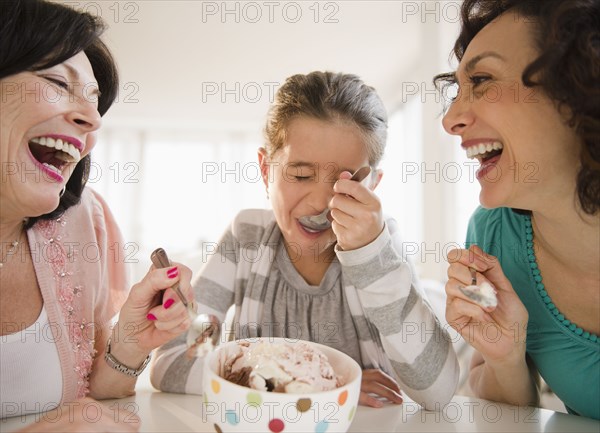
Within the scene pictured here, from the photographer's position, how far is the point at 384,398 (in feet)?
2.85

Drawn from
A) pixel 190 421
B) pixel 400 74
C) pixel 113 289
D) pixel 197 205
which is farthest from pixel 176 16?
pixel 197 205

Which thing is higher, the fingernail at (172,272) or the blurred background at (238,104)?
the blurred background at (238,104)

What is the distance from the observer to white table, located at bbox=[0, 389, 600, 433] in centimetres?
71

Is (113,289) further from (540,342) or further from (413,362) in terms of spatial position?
(540,342)

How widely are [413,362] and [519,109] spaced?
50 cm

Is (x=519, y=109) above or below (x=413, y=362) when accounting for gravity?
above

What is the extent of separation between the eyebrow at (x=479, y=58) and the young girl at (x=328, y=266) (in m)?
0.27

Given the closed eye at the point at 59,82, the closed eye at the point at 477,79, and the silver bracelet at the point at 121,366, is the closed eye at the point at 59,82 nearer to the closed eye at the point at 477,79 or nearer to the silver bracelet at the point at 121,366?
the silver bracelet at the point at 121,366

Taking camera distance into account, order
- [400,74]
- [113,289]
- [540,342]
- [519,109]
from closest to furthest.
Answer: [519,109], [540,342], [113,289], [400,74]

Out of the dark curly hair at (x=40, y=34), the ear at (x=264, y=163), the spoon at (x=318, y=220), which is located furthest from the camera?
the ear at (x=264, y=163)

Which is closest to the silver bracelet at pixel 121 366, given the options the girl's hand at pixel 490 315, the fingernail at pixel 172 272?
the fingernail at pixel 172 272

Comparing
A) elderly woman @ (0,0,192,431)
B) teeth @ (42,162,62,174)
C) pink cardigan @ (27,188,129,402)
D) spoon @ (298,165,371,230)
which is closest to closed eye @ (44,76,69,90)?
elderly woman @ (0,0,192,431)

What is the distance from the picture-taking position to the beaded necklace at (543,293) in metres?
0.92

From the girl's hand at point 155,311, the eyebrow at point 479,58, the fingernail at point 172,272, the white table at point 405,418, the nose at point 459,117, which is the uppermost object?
the eyebrow at point 479,58
